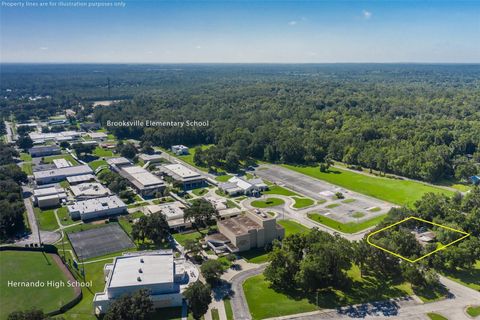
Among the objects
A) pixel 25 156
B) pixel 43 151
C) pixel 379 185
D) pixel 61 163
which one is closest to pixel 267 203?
pixel 379 185

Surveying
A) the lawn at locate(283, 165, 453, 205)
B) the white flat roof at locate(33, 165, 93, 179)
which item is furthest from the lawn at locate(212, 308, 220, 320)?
the white flat roof at locate(33, 165, 93, 179)

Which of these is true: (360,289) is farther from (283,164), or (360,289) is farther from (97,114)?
(97,114)

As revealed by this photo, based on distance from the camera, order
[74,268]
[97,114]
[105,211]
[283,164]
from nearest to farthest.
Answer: [74,268], [105,211], [283,164], [97,114]

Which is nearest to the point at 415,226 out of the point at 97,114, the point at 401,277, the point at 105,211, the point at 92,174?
the point at 401,277

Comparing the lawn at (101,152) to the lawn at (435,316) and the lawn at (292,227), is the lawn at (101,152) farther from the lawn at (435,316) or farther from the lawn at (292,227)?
the lawn at (435,316)

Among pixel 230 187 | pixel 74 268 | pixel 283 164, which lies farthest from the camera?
pixel 283 164

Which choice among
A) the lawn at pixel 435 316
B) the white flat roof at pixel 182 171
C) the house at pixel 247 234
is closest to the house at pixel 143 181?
the white flat roof at pixel 182 171
